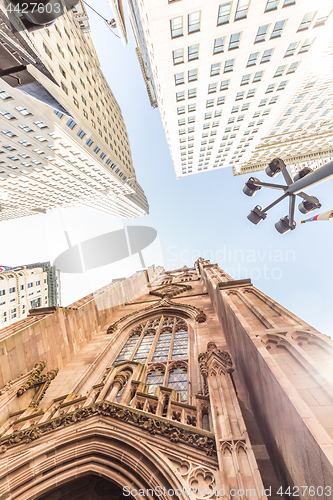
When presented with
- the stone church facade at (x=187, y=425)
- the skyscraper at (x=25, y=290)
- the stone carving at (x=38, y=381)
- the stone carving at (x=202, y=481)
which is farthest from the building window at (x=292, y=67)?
the skyscraper at (x=25, y=290)

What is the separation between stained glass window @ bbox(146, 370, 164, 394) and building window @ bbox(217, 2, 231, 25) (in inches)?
1042

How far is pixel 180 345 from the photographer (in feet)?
50.9

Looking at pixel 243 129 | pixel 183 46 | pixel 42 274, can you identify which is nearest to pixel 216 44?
pixel 183 46

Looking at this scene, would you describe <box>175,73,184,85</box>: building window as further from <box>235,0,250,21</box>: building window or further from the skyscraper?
the skyscraper

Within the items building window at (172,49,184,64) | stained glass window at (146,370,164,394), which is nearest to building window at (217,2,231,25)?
building window at (172,49,184,64)

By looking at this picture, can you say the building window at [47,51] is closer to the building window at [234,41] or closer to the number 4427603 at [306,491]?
the building window at [234,41]

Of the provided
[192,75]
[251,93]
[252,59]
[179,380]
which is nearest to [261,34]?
[252,59]

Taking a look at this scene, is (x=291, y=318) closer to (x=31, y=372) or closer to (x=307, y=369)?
(x=307, y=369)

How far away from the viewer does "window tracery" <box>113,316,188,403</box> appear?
473 inches

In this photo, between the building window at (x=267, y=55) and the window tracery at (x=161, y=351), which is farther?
the building window at (x=267, y=55)

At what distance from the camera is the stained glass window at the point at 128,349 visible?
15.4 m

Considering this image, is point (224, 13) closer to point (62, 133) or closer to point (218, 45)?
point (218, 45)

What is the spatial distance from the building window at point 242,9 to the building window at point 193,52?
3.74 meters

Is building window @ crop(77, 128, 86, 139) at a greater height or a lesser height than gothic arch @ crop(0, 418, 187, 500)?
greater
